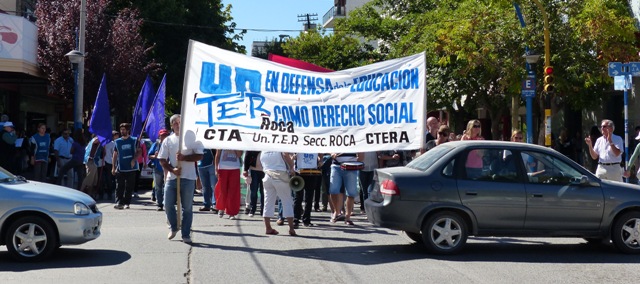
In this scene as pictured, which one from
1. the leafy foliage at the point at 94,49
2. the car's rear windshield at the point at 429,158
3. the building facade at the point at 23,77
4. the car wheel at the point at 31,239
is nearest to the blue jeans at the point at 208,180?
the car's rear windshield at the point at 429,158

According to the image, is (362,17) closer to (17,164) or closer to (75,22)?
(75,22)

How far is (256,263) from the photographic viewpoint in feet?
32.2

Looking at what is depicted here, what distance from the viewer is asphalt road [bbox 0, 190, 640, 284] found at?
897cm

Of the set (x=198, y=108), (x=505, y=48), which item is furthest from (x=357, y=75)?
(x=505, y=48)

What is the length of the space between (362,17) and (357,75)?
30525 mm

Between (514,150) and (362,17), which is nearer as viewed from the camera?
(514,150)

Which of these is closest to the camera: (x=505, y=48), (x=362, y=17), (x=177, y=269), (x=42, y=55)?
(x=177, y=269)

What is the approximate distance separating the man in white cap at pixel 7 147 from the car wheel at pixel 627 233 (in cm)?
1637

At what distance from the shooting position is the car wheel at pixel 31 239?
32.0ft

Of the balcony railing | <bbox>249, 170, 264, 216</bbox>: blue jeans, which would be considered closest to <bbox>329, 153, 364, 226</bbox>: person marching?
<bbox>249, 170, 264, 216</bbox>: blue jeans

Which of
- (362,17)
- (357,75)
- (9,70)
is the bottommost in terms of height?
(357,75)

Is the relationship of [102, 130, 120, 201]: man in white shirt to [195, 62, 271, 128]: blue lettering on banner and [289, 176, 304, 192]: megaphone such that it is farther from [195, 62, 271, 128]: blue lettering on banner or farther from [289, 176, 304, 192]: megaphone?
[195, 62, 271, 128]: blue lettering on banner

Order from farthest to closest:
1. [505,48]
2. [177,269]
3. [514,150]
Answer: [505,48], [514,150], [177,269]

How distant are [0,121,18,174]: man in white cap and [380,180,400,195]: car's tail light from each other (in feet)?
47.1
